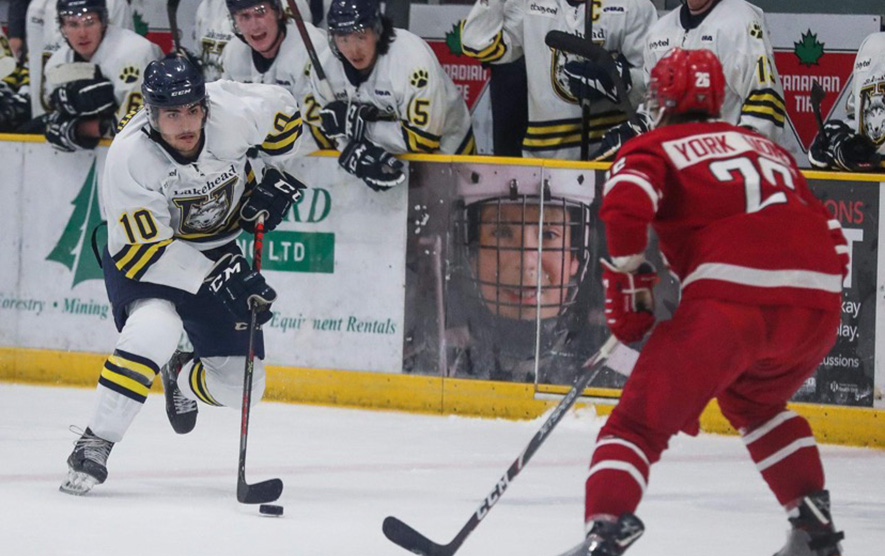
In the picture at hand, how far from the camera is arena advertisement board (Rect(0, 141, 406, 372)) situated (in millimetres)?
5570

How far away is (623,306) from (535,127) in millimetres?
2710

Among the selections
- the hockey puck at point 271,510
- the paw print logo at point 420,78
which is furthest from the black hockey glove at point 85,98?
the hockey puck at point 271,510

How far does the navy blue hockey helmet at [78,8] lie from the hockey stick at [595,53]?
5.54ft

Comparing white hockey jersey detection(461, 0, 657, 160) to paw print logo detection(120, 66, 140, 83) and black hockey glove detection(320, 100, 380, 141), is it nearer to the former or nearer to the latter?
black hockey glove detection(320, 100, 380, 141)

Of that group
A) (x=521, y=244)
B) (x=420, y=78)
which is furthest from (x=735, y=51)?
(x=420, y=78)

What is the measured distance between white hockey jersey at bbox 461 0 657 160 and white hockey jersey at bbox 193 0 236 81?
1016mm

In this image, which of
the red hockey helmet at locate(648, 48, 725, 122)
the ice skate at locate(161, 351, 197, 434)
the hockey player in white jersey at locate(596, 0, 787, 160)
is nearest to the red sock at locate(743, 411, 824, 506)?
the red hockey helmet at locate(648, 48, 725, 122)

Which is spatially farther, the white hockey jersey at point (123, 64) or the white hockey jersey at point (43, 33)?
the white hockey jersey at point (43, 33)

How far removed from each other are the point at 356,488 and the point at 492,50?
1.93 m

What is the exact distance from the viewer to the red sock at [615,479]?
2.88 meters

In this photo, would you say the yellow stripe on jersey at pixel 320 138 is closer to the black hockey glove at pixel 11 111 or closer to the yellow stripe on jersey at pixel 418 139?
the yellow stripe on jersey at pixel 418 139

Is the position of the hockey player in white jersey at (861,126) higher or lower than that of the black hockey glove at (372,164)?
higher

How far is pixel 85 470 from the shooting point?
159 inches

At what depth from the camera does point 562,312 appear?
5.38 meters
